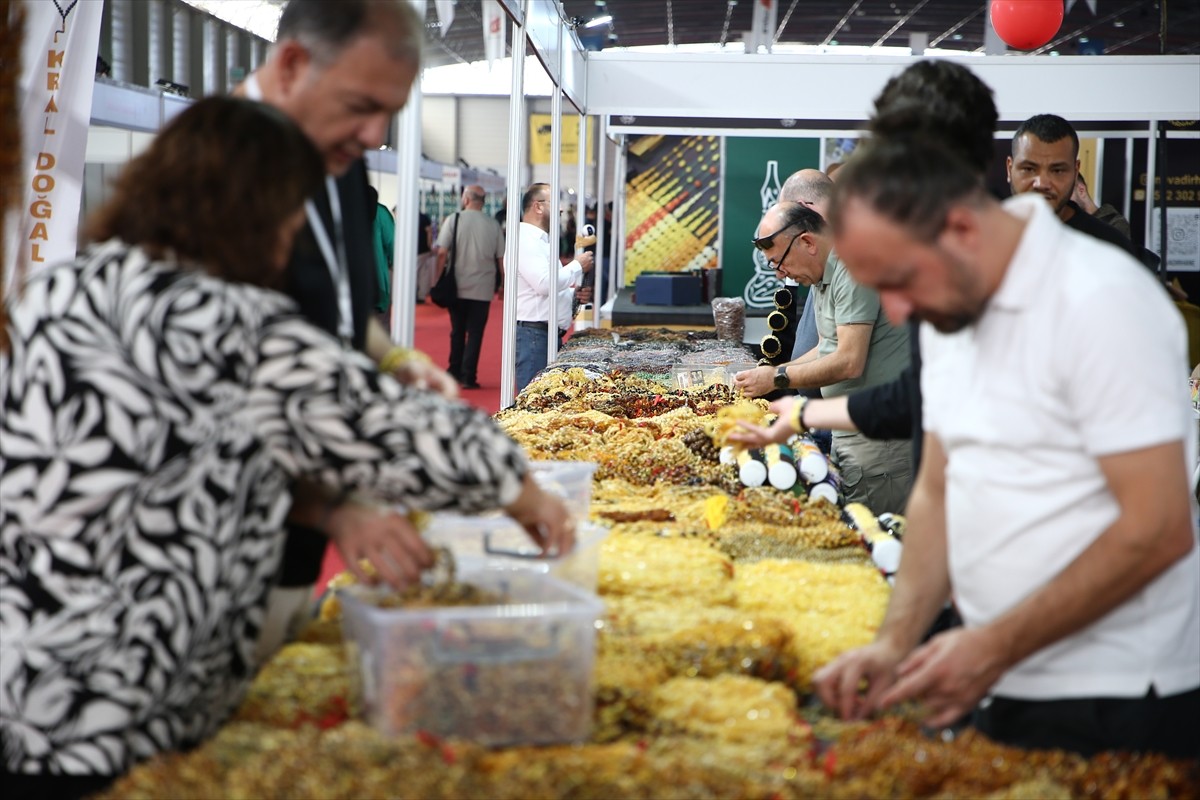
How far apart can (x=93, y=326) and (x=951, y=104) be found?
132 cm

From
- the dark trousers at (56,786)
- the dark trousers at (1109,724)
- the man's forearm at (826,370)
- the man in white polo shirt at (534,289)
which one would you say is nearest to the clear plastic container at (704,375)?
the man's forearm at (826,370)

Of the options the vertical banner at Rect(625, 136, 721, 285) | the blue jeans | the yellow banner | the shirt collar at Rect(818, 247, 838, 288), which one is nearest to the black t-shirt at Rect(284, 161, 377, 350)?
the shirt collar at Rect(818, 247, 838, 288)

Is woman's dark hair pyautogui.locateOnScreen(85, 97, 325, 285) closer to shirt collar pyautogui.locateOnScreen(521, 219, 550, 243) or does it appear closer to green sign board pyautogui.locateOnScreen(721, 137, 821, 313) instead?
shirt collar pyautogui.locateOnScreen(521, 219, 550, 243)

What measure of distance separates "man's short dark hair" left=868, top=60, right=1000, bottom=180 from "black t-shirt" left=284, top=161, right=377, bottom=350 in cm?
81

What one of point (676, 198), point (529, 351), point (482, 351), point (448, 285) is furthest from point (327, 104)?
point (482, 351)

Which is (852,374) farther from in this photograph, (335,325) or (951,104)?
(335,325)

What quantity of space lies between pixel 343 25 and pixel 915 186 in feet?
2.42

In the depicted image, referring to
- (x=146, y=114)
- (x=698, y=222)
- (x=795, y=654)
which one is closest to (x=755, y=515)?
(x=795, y=654)

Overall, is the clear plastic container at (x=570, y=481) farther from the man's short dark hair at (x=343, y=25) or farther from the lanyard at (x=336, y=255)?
the man's short dark hair at (x=343, y=25)

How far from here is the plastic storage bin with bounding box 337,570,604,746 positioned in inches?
53.4

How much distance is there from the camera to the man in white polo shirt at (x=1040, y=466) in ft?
4.53

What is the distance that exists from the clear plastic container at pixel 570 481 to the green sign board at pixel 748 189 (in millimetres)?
7863

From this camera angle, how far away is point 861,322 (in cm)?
359

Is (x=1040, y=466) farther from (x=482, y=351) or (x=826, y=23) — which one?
(x=826, y=23)
